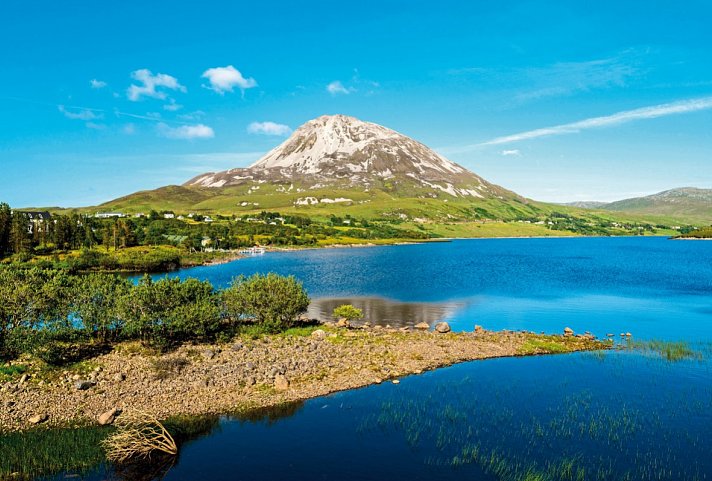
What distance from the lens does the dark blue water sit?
67375mm

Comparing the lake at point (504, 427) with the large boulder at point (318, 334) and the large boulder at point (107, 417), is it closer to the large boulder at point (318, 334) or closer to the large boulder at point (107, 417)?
the large boulder at point (107, 417)

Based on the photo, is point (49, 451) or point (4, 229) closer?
point (49, 451)

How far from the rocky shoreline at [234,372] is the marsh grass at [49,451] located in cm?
→ 137

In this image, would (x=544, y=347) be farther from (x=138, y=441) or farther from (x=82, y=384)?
(x=82, y=384)

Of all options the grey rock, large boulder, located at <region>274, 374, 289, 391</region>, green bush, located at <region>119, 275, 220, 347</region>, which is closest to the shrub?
green bush, located at <region>119, 275, 220, 347</region>

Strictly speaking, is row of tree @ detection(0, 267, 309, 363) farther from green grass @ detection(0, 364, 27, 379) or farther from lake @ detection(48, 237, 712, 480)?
lake @ detection(48, 237, 712, 480)

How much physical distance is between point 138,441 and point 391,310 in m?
52.0

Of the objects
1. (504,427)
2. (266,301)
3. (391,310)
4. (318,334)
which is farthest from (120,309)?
(391,310)

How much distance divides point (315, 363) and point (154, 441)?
53.5ft

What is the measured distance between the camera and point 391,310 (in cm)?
7569

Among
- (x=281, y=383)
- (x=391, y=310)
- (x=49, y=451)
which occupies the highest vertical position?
(x=281, y=383)

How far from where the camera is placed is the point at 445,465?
26.6 m

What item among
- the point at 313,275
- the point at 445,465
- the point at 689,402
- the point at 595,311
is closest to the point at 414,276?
the point at 313,275

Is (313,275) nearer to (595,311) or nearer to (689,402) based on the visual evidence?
(595,311)
